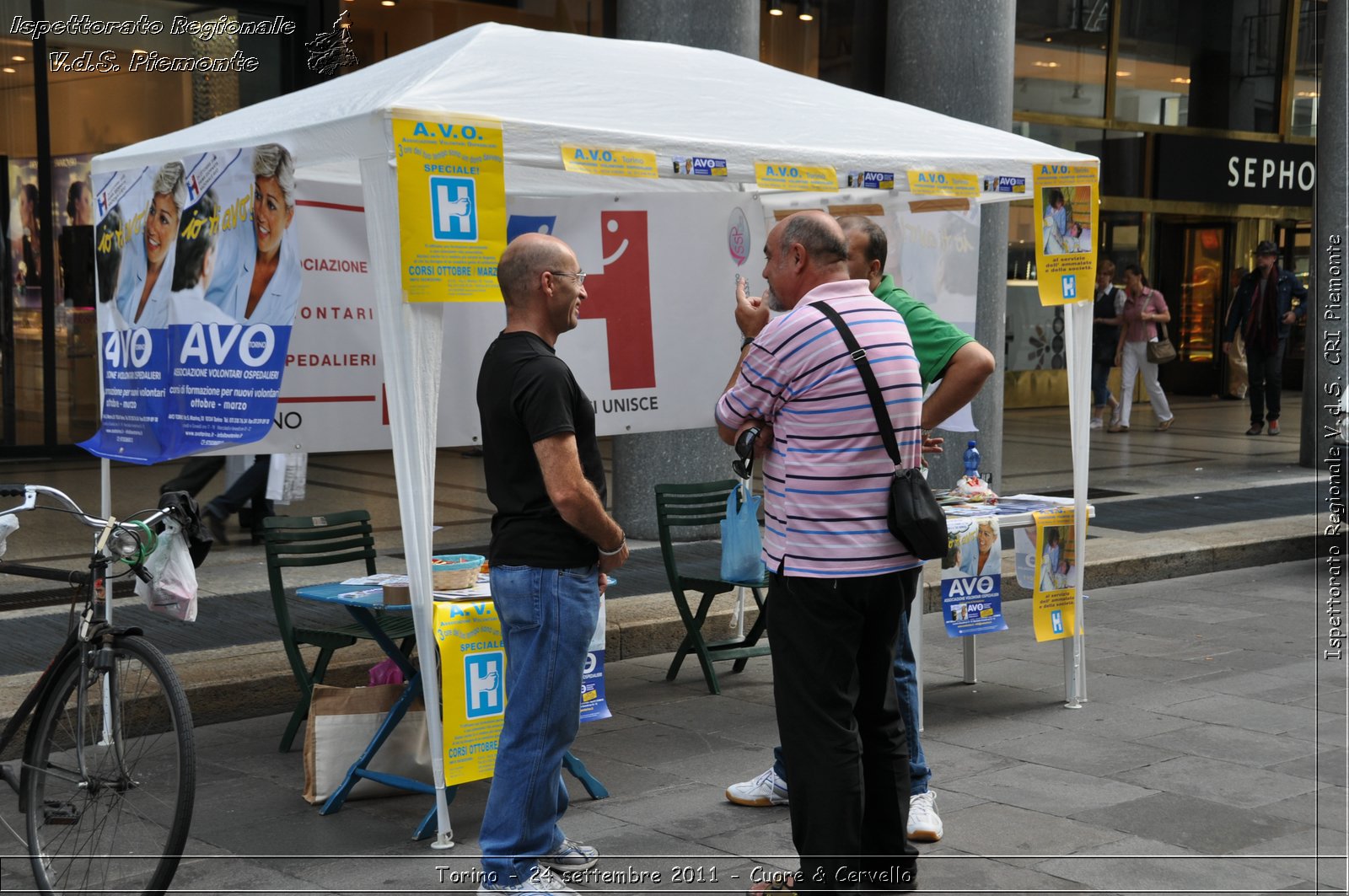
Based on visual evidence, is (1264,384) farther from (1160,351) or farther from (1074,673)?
(1074,673)

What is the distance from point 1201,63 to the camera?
20828mm

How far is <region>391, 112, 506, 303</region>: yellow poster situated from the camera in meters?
4.21

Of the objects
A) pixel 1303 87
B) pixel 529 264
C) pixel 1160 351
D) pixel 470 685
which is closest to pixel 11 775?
pixel 470 685

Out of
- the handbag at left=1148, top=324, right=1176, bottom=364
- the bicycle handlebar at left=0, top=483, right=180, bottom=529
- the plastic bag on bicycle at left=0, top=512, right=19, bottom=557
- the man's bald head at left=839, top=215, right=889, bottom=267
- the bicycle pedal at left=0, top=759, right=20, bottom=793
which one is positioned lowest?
the bicycle pedal at left=0, top=759, right=20, bottom=793

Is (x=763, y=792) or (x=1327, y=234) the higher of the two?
(x=1327, y=234)

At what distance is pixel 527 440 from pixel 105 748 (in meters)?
1.41

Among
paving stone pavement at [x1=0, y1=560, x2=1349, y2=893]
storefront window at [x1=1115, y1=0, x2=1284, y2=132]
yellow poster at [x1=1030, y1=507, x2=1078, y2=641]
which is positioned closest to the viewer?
paving stone pavement at [x1=0, y1=560, x2=1349, y2=893]

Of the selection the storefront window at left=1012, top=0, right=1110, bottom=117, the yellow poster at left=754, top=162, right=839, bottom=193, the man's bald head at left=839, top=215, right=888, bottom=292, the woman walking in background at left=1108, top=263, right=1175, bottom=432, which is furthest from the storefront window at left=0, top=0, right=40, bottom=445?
the woman walking in background at left=1108, top=263, right=1175, bottom=432

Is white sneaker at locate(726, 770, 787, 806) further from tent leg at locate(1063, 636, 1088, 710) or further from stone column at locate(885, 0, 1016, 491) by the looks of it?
stone column at locate(885, 0, 1016, 491)

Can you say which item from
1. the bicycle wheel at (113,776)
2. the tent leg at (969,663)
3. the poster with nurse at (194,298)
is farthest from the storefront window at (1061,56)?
the bicycle wheel at (113,776)

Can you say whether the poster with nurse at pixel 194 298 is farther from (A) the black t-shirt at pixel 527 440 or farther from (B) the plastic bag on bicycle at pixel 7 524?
(A) the black t-shirt at pixel 527 440

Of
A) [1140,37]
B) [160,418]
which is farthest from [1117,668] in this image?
[1140,37]

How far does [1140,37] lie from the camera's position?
65.6ft

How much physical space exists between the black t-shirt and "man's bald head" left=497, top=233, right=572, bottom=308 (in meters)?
0.12
